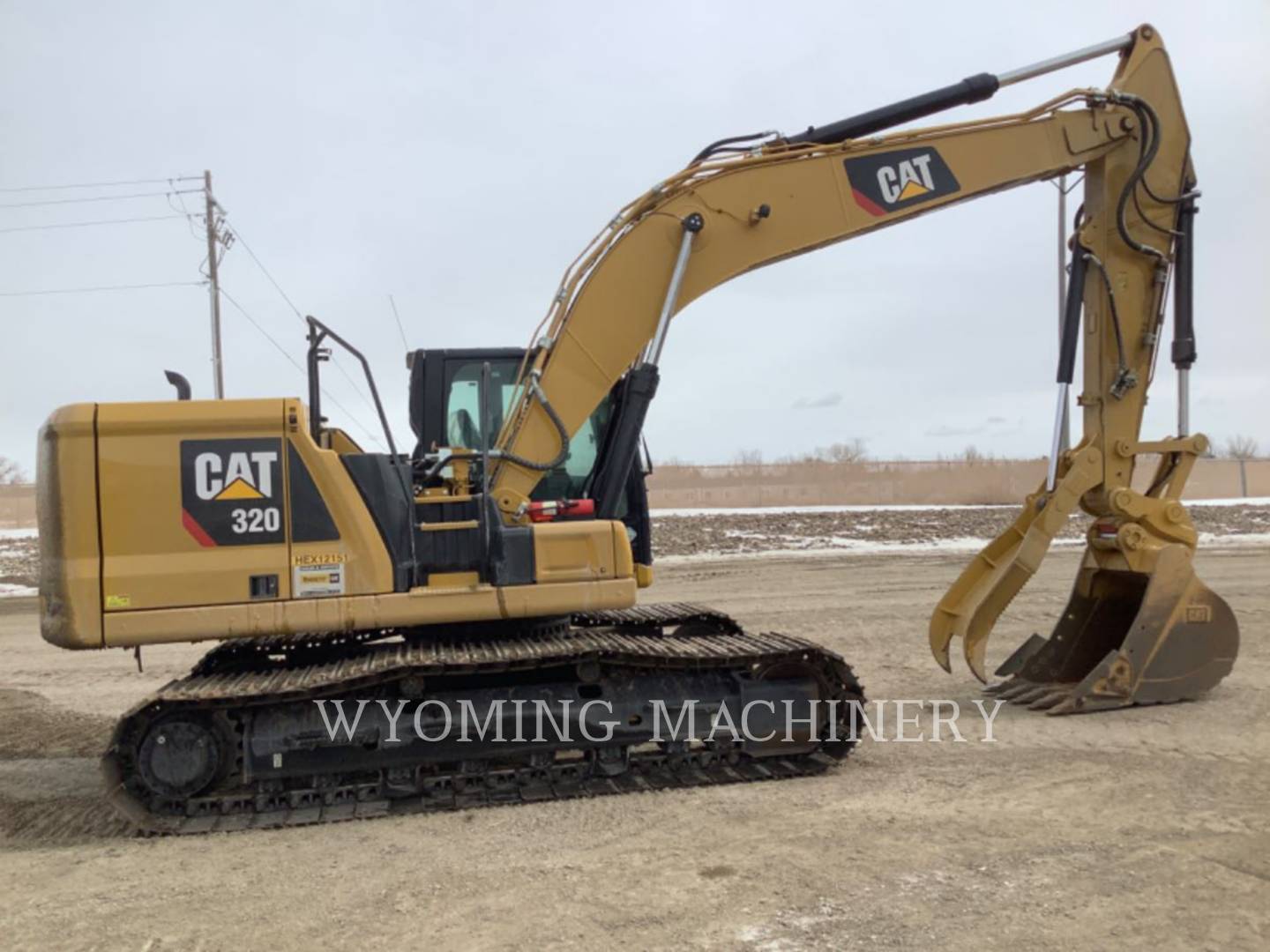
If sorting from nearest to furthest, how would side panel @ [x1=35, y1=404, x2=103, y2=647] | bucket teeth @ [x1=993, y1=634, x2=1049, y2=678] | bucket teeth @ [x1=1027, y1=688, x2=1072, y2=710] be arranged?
side panel @ [x1=35, y1=404, x2=103, y2=647]
bucket teeth @ [x1=1027, y1=688, x2=1072, y2=710]
bucket teeth @ [x1=993, y1=634, x2=1049, y2=678]

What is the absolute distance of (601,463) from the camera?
6254mm

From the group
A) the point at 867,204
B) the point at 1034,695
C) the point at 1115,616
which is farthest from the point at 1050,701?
the point at 867,204

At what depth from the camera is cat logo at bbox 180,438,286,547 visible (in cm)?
532

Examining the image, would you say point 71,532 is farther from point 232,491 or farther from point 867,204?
point 867,204

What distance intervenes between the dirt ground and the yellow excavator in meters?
0.37

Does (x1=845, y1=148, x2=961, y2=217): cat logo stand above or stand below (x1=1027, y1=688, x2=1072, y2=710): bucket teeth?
above

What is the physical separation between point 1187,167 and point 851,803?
5.43 metres

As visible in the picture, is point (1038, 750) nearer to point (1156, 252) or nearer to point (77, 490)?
point (1156, 252)

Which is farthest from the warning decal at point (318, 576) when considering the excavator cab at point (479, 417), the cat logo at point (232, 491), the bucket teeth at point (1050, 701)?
the bucket teeth at point (1050, 701)

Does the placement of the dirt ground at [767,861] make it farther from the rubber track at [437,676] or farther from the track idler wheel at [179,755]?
the track idler wheel at [179,755]

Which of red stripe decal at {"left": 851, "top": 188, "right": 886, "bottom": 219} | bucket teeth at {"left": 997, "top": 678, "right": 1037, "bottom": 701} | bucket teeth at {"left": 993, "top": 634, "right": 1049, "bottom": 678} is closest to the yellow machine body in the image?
red stripe decal at {"left": 851, "top": 188, "right": 886, "bottom": 219}

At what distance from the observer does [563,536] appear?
5746 mm

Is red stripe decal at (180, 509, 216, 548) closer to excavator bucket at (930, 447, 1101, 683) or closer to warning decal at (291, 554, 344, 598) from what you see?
warning decal at (291, 554, 344, 598)

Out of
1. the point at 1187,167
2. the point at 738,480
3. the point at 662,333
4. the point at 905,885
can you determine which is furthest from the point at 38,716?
the point at 738,480
